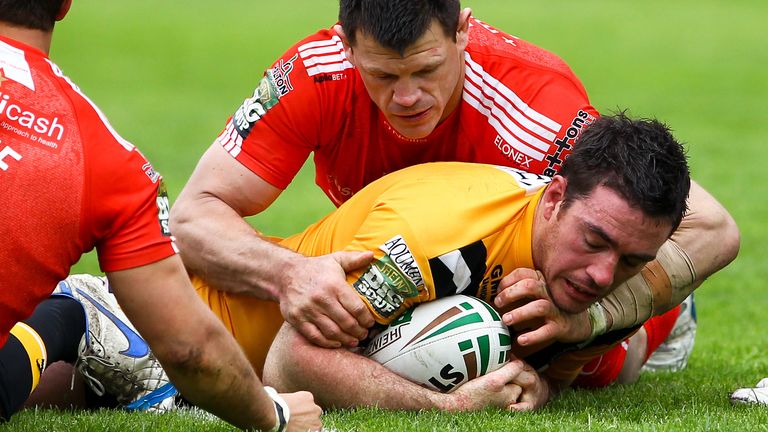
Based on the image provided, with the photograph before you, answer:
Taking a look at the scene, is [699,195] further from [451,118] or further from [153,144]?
[153,144]

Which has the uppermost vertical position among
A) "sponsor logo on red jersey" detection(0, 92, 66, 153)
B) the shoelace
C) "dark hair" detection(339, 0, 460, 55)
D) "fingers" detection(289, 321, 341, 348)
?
"dark hair" detection(339, 0, 460, 55)

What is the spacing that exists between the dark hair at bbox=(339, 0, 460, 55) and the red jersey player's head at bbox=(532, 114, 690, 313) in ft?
3.21

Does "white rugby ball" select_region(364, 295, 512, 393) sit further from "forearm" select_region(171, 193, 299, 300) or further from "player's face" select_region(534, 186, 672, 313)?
"forearm" select_region(171, 193, 299, 300)

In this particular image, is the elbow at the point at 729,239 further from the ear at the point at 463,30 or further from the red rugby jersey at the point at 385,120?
the ear at the point at 463,30

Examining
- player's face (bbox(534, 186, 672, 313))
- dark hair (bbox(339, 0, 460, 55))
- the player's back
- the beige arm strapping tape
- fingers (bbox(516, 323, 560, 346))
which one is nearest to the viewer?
the player's back

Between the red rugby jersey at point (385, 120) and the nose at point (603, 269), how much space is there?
1075 millimetres

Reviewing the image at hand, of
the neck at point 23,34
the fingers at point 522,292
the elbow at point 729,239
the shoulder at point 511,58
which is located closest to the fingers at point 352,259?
the fingers at point 522,292

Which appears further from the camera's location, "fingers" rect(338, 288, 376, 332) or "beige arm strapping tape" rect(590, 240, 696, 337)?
"beige arm strapping tape" rect(590, 240, 696, 337)

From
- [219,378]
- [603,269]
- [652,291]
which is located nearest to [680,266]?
[652,291]

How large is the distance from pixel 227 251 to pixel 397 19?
138cm

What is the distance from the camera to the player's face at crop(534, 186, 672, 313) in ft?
17.0

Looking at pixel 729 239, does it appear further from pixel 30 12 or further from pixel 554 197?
pixel 30 12

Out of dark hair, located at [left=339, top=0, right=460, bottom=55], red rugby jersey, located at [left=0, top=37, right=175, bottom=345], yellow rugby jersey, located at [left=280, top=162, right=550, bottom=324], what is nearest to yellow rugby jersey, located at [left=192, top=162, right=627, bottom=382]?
yellow rugby jersey, located at [left=280, top=162, right=550, bottom=324]

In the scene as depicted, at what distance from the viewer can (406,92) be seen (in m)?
5.95
